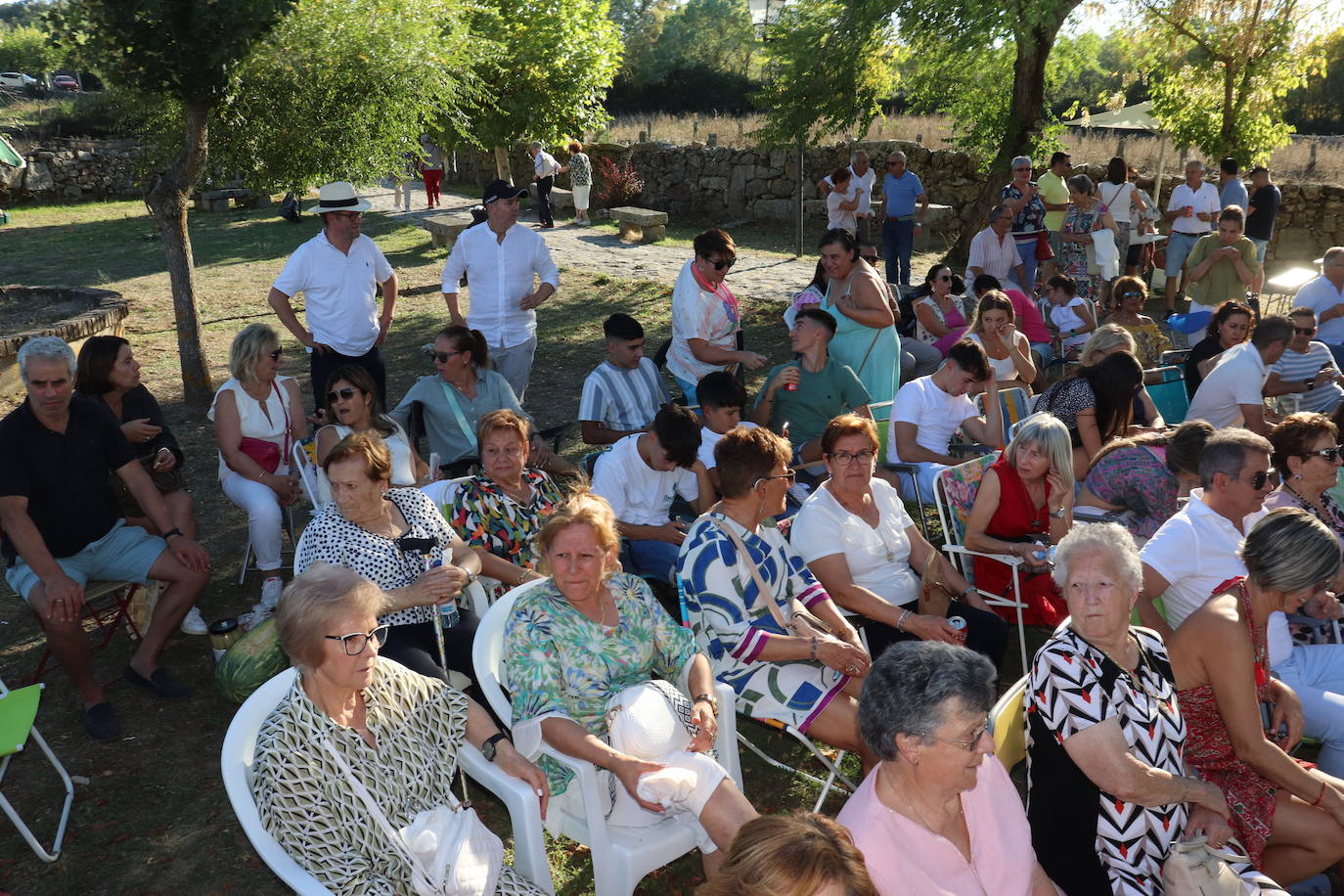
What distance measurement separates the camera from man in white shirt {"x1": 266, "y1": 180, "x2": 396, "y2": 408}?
21.0 ft

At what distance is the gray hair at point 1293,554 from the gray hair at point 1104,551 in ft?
1.49

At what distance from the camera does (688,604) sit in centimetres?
374

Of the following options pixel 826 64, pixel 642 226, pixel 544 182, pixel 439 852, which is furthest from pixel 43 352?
pixel 544 182

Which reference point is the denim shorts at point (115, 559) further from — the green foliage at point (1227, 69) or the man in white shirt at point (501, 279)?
the green foliage at point (1227, 69)

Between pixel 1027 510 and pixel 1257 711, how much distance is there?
1.66 meters

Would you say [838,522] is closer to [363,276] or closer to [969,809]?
[969,809]

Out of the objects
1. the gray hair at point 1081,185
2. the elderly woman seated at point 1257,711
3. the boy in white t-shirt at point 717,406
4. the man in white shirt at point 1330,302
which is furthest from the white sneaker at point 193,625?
the gray hair at point 1081,185

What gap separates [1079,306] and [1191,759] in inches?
242

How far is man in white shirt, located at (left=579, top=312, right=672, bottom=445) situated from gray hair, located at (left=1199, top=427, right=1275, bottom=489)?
291 centimetres

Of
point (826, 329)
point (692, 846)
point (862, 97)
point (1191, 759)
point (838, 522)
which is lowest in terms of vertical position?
point (692, 846)

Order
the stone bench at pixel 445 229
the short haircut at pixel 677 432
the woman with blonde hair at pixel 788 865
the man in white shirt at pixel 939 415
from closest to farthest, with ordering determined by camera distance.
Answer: the woman with blonde hair at pixel 788 865 < the short haircut at pixel 677 432 < the man in white shirt at pixel 939 415 < the stone bench at pixel 445 229

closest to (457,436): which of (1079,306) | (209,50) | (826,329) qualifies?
(826,329)

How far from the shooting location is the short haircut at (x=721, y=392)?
5316 millimetres

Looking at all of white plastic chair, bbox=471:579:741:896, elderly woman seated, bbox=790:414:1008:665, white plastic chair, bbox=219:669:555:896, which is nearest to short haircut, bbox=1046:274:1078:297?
elderly woman seated, bbox=790:414:1008:665
